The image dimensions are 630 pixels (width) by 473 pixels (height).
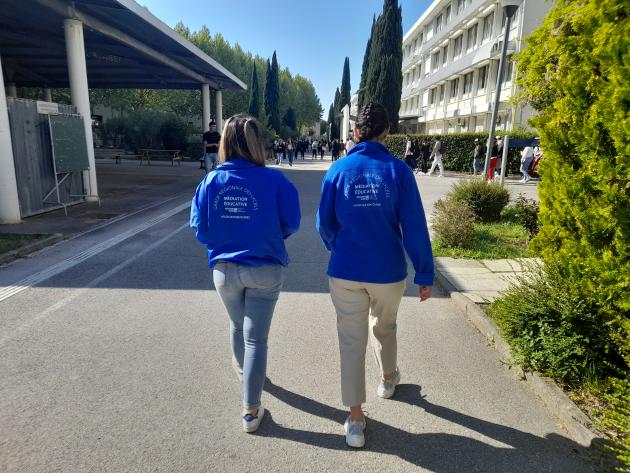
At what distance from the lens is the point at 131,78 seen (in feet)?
74.5

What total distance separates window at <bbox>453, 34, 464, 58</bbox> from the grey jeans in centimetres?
3867

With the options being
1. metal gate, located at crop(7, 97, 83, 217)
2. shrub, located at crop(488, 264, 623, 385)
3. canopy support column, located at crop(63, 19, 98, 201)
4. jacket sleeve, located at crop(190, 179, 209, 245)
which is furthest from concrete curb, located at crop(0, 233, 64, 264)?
shrub, located at crop(488, 264, 623, 385)

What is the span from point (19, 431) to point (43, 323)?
1.82 m

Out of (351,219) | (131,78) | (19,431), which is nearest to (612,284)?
(351,219)

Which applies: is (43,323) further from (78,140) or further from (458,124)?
(458,124)

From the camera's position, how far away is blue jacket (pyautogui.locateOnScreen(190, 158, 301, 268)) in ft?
8.56

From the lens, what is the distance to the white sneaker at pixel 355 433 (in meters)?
2.66

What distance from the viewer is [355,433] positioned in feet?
8.80

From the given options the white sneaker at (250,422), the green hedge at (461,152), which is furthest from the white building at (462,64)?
the white sneaker at (250,422)

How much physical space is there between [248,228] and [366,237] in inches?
27.4

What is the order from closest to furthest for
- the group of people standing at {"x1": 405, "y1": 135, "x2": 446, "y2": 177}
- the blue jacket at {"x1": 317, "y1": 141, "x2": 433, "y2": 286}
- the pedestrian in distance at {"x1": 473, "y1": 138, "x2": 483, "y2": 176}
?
the blue jacket at {"x1": 317, "y1": 141, "x2": 433, "y2": 286}
the pedestrian in distance at {"x1": 473, "y1": 138, "x2": 483, "y2": 176}
the group of people standing at {"x1": 405, "y1": 135, "x2": 446, "y2": 177}

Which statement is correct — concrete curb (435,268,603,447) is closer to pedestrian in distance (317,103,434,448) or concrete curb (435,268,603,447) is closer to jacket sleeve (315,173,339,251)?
pedestrian in distance (317,103,434,448)

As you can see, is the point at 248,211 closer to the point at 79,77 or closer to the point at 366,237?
the point at 366,237

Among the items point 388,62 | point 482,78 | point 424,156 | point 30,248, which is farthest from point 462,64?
point 30,248
